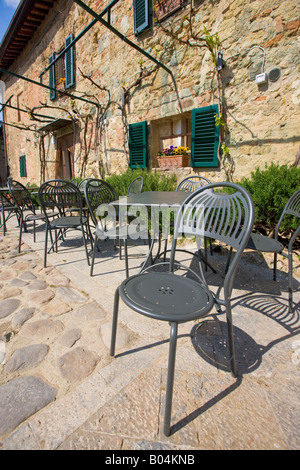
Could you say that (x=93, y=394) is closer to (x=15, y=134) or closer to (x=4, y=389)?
(x=4, y=389)

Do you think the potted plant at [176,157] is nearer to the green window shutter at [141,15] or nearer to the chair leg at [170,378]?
the green window shutter at [141,15]

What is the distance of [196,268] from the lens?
2.50 meters

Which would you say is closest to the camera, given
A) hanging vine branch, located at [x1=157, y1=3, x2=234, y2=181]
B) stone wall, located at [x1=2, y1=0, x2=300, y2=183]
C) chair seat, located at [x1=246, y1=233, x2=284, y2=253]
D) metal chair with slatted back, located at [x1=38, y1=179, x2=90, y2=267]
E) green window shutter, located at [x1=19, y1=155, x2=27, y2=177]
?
chair seat, located at [x1=246, y1=233, x2=284, y2=253]

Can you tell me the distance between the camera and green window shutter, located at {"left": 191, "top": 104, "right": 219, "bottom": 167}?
3891mm

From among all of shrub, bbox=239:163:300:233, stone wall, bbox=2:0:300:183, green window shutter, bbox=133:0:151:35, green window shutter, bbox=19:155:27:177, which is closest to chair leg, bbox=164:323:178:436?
shrub, bbox=239:163:300:233

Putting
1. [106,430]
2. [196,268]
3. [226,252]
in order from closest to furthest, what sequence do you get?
[106,430] → [196,268] → [226,252]

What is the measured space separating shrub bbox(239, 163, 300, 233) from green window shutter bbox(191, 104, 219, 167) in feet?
4.40

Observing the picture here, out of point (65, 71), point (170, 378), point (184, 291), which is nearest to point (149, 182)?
point (184, 291)

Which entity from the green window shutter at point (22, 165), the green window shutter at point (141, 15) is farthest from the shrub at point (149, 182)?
the green window shutter at point (22, 165)

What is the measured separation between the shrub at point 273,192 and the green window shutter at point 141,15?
4160 mm

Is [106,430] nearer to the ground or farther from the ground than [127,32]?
nearer to the ground

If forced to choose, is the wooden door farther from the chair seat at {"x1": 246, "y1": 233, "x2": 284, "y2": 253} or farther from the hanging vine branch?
the chair seat at {"x1": 246, "y1": 233, "x2": 284, "y2": 253}

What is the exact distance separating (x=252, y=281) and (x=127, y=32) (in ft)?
19.3

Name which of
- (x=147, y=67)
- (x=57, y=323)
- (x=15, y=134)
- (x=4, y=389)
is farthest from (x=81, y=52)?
(x=4, y=389)
